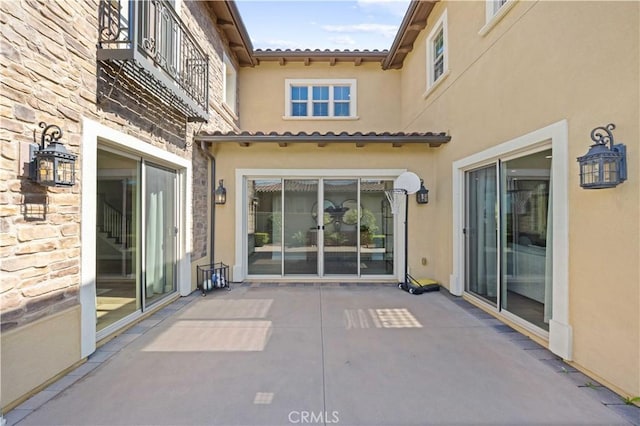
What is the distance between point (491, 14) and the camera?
541 cm

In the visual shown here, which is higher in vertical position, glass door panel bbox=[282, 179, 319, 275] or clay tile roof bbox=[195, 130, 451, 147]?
clay tile roof bbox=[195, 130, 451, 147]

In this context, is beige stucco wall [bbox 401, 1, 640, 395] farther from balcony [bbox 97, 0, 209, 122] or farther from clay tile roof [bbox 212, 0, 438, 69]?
balcony [bbox 97, 0, 209, 122]

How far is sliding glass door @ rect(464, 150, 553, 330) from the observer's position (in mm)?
4285

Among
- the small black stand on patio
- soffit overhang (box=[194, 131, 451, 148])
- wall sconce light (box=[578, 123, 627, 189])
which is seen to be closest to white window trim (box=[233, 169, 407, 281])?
the small black stand on patio

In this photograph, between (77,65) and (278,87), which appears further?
(278,87)

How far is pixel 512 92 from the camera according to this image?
4.77m

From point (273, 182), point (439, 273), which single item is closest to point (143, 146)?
point (273, 182)

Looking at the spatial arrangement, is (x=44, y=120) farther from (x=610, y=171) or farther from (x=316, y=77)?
(x=316, y=77)

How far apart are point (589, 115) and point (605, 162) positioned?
711 millimetres

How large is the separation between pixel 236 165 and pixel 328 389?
5788 mm

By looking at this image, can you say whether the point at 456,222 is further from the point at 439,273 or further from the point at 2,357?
the point at 2,357

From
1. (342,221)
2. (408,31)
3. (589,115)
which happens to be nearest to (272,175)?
(342,221)

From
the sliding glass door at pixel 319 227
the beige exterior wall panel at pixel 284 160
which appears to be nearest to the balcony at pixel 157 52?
the beige exterior wall panel at pixel 284 160

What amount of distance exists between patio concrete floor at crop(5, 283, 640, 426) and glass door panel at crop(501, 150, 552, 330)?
1.68 ft
